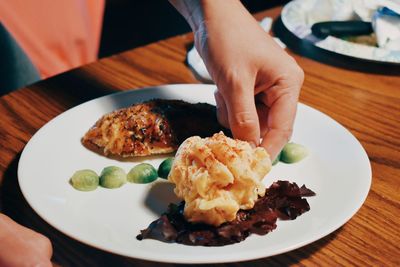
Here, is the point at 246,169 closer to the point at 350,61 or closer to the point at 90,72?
the point at 90,72

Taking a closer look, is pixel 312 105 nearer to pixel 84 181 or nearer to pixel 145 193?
pixel 145 193

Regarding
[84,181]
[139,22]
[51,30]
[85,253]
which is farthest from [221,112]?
[139,22]

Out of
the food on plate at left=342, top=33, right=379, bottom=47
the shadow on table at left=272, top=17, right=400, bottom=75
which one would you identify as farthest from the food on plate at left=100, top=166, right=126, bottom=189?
the food on plate at left=342, top=33, right=379, bottom=47

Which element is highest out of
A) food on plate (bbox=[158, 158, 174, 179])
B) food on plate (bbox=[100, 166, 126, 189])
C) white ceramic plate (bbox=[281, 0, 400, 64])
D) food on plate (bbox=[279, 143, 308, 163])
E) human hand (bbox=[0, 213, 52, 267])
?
human hand (bbox=[0, 213, 52, 267])

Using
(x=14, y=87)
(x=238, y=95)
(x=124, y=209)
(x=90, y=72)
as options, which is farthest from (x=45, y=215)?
(x=14, y=87)

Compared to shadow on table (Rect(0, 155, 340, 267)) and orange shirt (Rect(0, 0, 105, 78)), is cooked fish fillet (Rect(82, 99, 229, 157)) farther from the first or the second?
orange shirt (Rect(0, 0, 105, 78))

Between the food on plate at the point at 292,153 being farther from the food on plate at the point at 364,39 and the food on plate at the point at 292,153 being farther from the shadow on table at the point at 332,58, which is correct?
the food on plate at the point at 364,39
